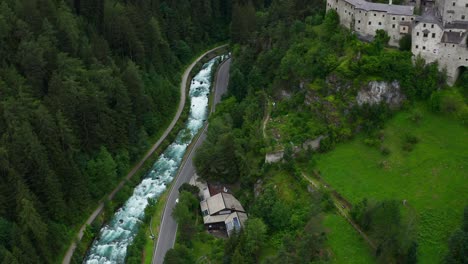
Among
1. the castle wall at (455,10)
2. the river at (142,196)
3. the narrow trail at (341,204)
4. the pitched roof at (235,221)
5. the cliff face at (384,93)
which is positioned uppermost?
the castle wall at (455,10)

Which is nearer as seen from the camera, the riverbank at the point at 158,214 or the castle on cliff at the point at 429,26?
the riverbank at the point at 158,214

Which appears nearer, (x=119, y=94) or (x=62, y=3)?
(x=119, y=94)

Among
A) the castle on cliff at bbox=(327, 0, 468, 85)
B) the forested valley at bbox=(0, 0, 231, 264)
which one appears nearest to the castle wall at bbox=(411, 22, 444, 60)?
the castle on cliff at bbox=(327, 0, 468, 85)

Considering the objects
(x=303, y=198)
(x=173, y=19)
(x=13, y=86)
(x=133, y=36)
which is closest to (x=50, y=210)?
(x=13, y=86)

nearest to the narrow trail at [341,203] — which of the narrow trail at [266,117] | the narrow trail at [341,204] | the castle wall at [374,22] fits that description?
the narrow trail at [341,204]

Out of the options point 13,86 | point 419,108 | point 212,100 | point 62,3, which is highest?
point 62,3

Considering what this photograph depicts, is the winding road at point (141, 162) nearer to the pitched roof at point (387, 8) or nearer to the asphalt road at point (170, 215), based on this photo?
the asphalt road at point (170, 215)

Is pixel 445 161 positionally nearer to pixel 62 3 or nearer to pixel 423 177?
pixel 423 177

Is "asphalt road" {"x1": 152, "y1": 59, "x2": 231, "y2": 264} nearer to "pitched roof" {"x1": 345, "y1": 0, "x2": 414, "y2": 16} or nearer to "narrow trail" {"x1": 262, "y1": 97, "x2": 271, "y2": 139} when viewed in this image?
"narrow trail" {"x1": 262, "y1": 97, "x2": 271, "y2": 139}
